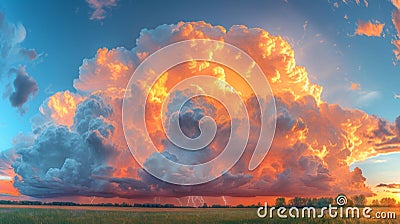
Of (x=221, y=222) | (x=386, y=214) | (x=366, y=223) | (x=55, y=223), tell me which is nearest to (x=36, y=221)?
(x=55, y=223)

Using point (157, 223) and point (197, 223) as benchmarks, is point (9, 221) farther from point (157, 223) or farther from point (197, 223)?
point (197, 223)

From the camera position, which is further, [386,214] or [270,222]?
[386,214]

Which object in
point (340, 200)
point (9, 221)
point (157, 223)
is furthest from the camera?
point (340, 200)

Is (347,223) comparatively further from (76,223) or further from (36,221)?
(36,221)

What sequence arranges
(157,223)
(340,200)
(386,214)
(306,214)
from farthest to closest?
(340,200), (386,214), (306,214), (157,223)

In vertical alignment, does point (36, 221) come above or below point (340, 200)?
below

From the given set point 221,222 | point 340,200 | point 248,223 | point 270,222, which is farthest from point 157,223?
point 340,200

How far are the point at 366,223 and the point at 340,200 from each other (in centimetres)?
4542

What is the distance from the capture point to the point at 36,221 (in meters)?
48.7

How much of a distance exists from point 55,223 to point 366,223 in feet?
137

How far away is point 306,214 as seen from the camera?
56406 mm
